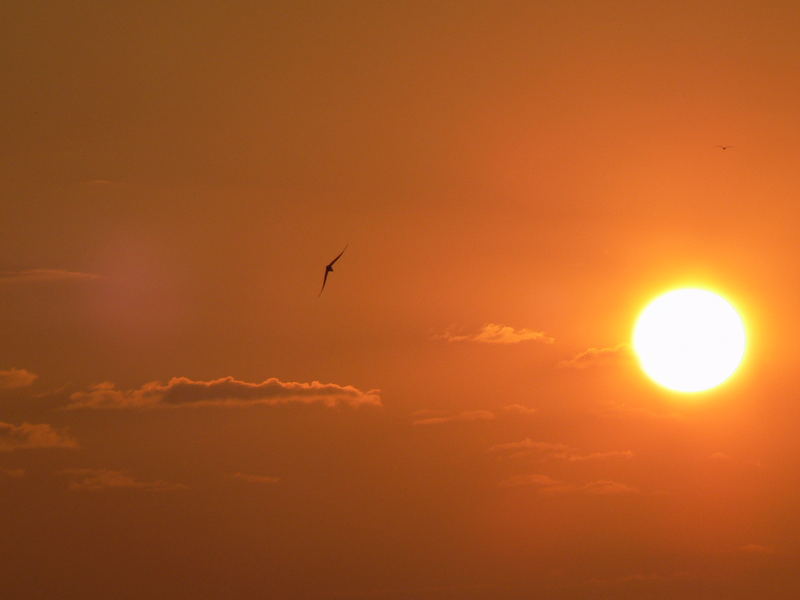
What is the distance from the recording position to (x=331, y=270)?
134375mm
